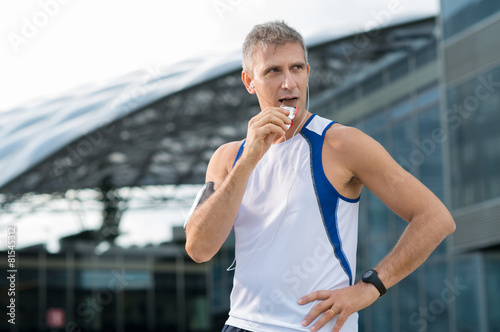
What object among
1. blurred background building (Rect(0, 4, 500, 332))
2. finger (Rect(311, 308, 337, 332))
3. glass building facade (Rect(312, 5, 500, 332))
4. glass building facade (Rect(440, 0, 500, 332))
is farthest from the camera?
blurred background building (Rect(0, 4, 500, 332))

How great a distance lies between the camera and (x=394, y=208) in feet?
8.09

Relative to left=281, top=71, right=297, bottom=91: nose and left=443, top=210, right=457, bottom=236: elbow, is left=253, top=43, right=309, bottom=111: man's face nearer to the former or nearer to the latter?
left=281, top=71, right=297, bottom=91: nose

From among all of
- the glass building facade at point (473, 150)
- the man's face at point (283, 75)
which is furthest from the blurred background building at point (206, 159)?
the man's face at point (283, 75)

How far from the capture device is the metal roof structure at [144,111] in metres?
21.6

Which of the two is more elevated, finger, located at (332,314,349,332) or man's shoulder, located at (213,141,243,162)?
man's shoulder, located at (213,141,243,162)

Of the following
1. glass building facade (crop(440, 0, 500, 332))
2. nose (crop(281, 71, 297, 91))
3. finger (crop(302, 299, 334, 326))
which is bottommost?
finger (crop(302, 299, 334, 326))

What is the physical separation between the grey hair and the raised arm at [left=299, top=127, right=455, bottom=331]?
39cm

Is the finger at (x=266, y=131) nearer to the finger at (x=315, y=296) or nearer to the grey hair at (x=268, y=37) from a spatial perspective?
the grey hair at (x=268, y=37)

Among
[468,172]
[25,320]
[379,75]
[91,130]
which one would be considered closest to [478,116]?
[468,172]

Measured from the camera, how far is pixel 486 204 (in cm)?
1514

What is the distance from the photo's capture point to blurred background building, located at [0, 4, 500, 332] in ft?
52.1

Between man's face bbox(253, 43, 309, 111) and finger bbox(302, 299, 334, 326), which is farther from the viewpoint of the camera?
man's face bbox(253, 43, 309, 111)

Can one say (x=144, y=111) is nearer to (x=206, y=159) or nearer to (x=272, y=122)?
(x=206, y=159)

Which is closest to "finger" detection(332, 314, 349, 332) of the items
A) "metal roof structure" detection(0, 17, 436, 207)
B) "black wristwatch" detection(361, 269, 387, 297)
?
"black wristwatch" detection(361, 269, 387, 297)
